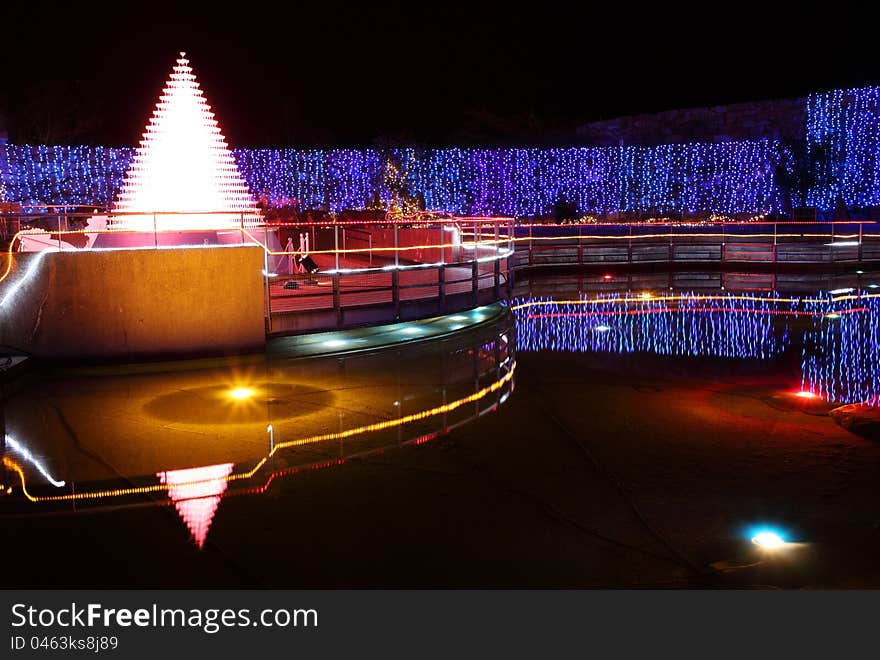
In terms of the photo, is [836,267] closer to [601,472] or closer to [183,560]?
[601,472]

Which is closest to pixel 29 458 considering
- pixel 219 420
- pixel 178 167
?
pixel 219 420

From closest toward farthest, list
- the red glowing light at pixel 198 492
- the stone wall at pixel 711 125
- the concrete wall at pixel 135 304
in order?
1. the red glowing light at pixel 198 492
2. the concrete wall at pixel 135 304
3. the stone wall at pixel 711 125

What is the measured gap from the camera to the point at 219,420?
801 centimetres

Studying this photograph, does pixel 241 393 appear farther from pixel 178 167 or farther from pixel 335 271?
pixel 178 167

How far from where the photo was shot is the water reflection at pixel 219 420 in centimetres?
620

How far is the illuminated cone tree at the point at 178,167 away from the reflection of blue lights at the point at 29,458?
7.95 meters

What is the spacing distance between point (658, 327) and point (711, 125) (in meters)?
35.9

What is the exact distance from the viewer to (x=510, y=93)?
7169 cm

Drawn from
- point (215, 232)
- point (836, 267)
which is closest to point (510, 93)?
point (836, 267)

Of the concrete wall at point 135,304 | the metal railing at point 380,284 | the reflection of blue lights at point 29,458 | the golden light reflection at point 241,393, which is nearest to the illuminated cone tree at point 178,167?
the metal railing at point 380,284

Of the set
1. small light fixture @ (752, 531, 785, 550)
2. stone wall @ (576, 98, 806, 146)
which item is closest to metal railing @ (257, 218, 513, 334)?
small light fixture @ (752, 531, 785, 550)

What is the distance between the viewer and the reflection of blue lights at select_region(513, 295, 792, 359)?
11.9m

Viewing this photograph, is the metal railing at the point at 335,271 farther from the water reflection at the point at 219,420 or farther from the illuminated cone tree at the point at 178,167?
the water reflection at the point at 219,420
